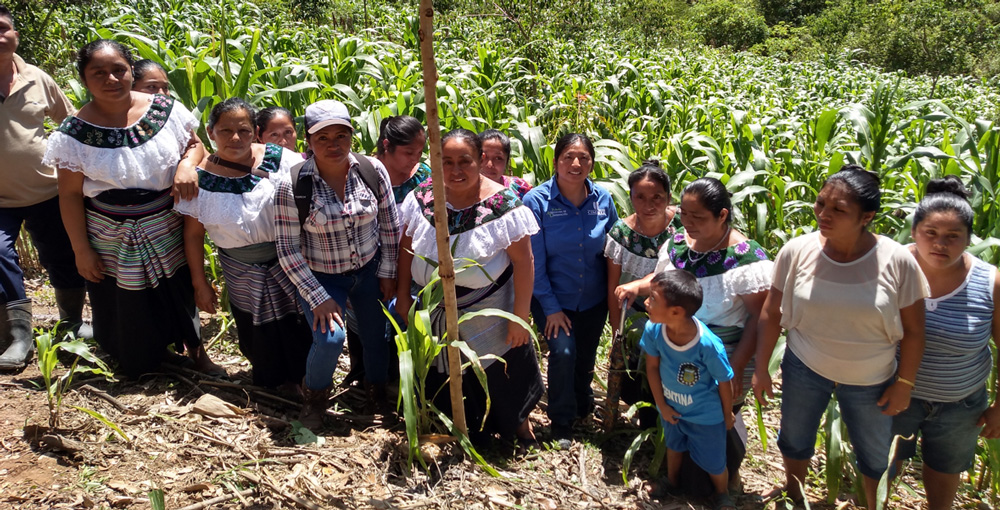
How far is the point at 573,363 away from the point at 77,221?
2.10 meters

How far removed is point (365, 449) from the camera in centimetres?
278

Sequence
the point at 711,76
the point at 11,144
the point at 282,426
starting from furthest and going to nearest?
the point at 711,76 < the point at 11,144 < the point at 282,426

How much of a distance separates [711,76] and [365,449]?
30.1 ft

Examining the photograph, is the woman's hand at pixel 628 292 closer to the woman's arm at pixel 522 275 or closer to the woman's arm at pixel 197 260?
the woman's arm at pixel 522 275

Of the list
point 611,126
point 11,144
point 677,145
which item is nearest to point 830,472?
point 677,145

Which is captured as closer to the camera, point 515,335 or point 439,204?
point 439,204

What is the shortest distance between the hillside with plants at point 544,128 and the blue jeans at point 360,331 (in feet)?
0.77

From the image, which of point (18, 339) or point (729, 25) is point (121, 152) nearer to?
point (18, 339)

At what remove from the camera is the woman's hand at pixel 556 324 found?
2.98m

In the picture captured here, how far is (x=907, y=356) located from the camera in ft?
7.59

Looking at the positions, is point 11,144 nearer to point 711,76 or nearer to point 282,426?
point 282,426

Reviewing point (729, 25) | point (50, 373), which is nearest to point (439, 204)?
point (50, 373)

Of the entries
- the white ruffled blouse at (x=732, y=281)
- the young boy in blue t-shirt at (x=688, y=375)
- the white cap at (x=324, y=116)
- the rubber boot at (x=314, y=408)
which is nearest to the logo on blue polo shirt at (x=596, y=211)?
the white ruffled blouse at (x=732, y=281)

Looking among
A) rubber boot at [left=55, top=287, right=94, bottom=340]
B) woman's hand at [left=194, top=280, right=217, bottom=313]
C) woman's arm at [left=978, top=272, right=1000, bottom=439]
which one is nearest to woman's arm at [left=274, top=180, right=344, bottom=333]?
woman's hand at [left=194, top=280, right=217, bottom=313]
